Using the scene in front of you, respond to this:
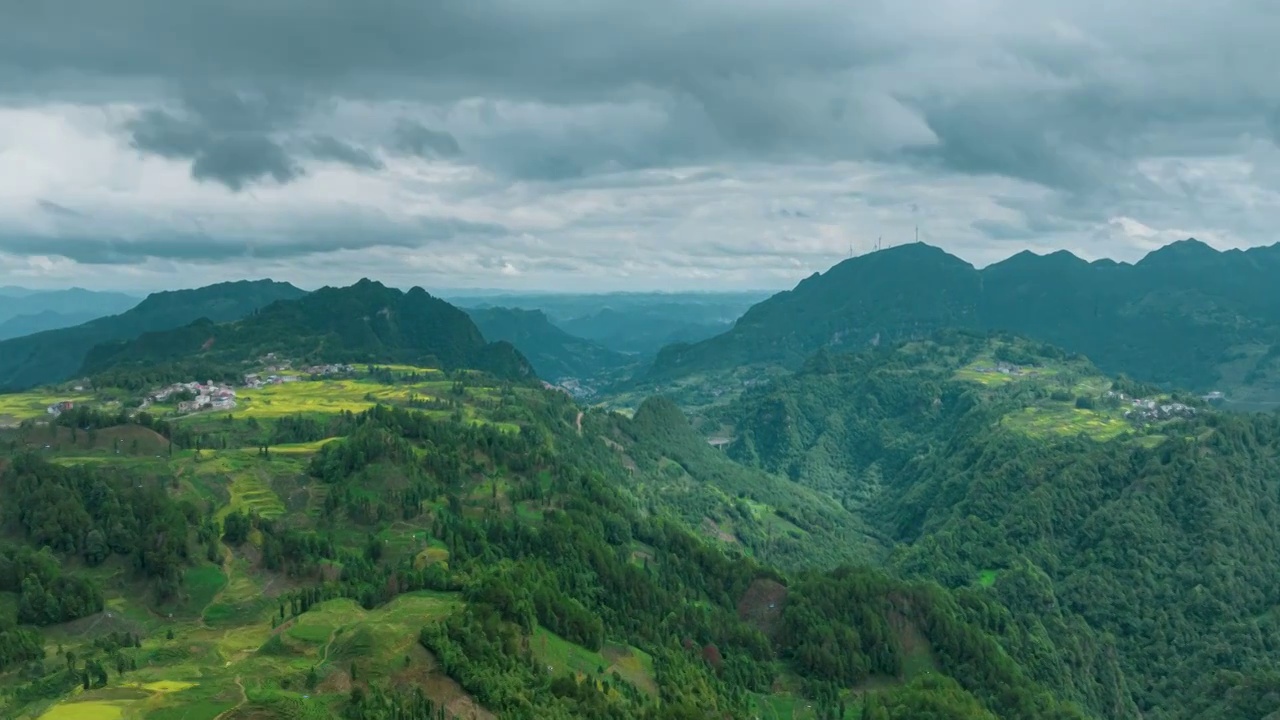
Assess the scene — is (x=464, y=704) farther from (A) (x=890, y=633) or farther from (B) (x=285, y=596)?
(A) (x=890, y=633)

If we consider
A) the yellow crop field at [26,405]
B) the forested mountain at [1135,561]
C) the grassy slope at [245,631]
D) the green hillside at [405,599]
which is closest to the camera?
the grassy slope at [245,631]

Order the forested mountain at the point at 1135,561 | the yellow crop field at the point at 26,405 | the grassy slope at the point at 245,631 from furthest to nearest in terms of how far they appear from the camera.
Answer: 1. the yellow crop field at the point at 26,405
2. the forested mountain at the point at 1135,561
3. the grassy slope at the point at 245,631

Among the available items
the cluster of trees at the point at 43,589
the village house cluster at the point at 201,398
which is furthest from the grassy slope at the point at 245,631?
the village house cluster at the point at 201,398

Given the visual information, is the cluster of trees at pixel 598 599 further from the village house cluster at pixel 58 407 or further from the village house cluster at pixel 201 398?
the village house cluster at pixel 58 407

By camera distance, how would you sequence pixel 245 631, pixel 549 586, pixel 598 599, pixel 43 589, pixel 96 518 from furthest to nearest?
pixel 598 599, pixel 96 518, pixel 549 586, pixel 245 631, pixel 43 589

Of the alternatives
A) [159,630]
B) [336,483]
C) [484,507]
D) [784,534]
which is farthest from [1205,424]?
[159,630]

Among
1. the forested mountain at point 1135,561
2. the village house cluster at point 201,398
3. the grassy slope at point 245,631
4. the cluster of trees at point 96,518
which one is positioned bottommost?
the forested mountain at point 1135,561

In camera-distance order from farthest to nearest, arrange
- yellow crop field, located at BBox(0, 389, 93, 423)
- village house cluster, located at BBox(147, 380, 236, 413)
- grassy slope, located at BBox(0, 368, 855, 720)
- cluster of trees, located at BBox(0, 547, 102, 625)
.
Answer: village house cluster, located at BBox(147, 380, 236, 413) < yellow crop field, located at BBox(0, 389, 93, 423) < cluster of trees, located at BBox(0, 547, 102, 625) < grassy slope, located at BBox(0, 368, 855, 720)

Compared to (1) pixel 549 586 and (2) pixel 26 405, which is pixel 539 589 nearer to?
(1) pixel 549 586

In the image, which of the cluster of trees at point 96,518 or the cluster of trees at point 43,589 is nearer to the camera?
the cluster of trees at point 43,589

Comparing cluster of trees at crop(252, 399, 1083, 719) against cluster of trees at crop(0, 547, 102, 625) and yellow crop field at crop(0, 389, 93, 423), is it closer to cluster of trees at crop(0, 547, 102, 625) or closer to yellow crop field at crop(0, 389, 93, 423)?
cluster of trees at crop(0, 547, 102, 625)

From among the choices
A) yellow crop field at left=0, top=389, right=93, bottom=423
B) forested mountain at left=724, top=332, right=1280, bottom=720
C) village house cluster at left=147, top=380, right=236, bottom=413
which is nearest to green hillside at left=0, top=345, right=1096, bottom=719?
forested mountain at left=724, top=332, right=1280, bottom=720

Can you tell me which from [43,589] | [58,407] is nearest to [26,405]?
[58,407]
